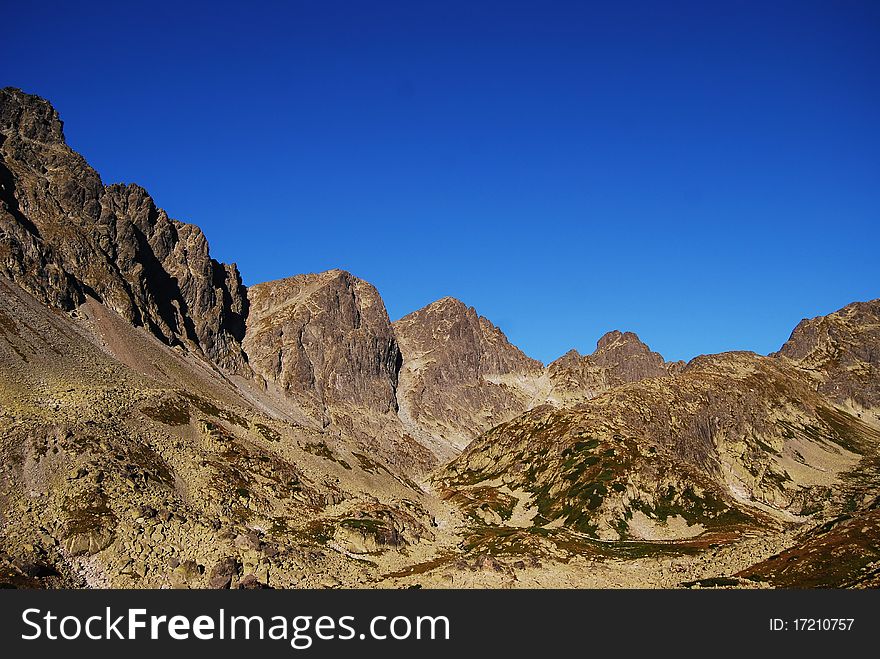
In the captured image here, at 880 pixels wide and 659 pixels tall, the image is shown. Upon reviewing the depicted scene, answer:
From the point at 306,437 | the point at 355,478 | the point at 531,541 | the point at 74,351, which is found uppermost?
the point at 74,351

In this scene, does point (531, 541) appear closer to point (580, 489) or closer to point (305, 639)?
point (580, 489)

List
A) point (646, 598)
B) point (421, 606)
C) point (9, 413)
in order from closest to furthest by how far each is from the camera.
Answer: point (421, 606), point (646, 598), point (9, 413)

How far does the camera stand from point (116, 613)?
132 feet

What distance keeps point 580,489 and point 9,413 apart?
384 ft

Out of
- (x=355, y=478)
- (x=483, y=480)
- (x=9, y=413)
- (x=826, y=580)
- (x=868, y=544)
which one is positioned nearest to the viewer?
(x=826, y=580)

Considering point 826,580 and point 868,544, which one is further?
point 868,544

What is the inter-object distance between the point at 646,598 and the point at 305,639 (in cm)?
2322

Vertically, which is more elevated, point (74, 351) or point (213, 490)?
point (74, 351)

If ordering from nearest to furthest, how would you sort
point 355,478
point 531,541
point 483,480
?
point 531,541 → point 355,478 → point 483,480

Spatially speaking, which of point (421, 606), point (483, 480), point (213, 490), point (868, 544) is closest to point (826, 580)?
point (868, 544)

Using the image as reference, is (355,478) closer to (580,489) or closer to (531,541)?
(531,541)

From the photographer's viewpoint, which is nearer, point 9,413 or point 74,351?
point 9,413

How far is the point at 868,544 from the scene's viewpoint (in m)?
72.5

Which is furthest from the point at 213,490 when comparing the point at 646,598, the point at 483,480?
the point at 483,480
